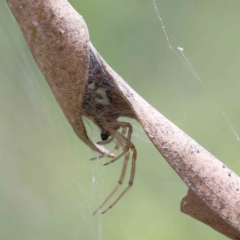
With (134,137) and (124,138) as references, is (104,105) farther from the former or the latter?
(134,137)

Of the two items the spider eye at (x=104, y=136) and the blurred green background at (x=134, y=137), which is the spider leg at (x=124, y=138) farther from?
the blurred green background at (x=134, y=137)

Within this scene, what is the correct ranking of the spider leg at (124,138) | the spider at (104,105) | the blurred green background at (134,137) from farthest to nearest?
1. the blurred green background at (134,137)
2. the spider leg at (124,138)
3. the spider at (104,105)

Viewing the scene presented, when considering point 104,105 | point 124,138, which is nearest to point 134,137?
point 124,138

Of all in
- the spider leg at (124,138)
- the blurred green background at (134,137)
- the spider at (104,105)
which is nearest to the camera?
the spider at (104,105)

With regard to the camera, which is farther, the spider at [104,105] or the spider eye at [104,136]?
the spider eye at [104,136]

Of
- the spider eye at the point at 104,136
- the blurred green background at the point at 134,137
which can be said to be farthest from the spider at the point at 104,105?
the blurred green background at the point at 134,137

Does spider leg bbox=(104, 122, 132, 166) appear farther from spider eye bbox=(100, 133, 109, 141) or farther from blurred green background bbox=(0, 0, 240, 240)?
blurred green background bbox=(0, 0, 240, 240)

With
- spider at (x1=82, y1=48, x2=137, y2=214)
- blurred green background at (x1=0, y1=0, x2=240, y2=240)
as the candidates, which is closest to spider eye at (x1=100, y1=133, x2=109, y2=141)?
spider at (x1=82, y1=48, x2=137, y2=214)

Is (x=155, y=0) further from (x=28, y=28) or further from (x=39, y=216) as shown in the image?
(x=28, y=28)

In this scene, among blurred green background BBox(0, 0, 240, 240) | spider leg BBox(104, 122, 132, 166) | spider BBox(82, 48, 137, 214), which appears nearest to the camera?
spider BBox(82, 48, 137, 214)
